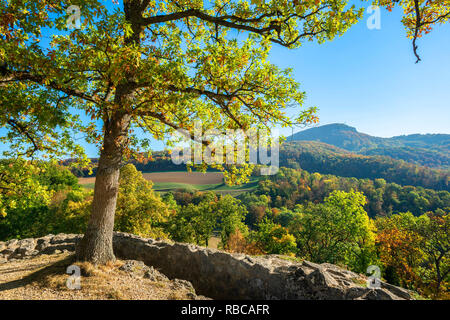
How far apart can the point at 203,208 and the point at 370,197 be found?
90.8 meters

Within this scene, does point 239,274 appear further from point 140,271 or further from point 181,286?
point 140,271

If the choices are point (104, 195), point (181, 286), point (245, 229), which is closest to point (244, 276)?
point (181, 286)

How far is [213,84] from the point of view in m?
5.86

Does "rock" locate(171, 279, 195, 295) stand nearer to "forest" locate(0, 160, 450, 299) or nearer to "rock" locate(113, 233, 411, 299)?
"rock" locate(113, 233, 411, 299)

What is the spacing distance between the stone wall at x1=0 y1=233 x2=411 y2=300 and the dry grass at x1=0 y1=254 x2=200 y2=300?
5.03 ft

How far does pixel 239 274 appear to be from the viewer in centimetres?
701

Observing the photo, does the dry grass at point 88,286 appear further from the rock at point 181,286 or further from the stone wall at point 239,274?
the stone wall at point 239,274

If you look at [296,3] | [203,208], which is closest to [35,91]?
[296,3]

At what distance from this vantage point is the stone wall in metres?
5.80

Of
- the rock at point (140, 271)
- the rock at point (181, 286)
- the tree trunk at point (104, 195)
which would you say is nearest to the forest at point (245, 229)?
the tree trunk at point (104, 195)

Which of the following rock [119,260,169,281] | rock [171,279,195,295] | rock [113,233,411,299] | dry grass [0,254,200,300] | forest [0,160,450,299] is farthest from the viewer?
forest [0,160,450,299]

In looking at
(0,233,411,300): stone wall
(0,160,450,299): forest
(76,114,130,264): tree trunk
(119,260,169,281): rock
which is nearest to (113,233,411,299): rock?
(0,233,411,300): stone wall
